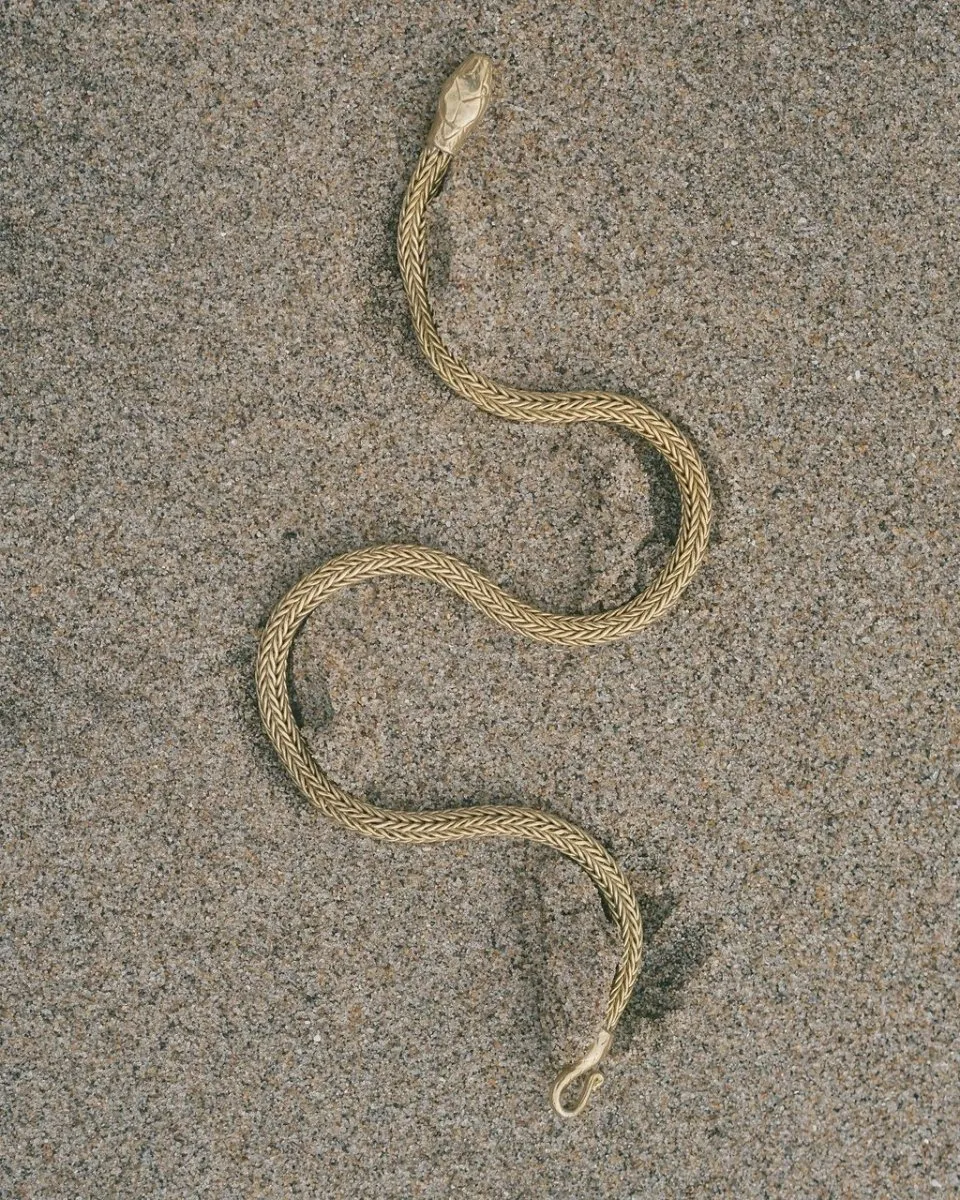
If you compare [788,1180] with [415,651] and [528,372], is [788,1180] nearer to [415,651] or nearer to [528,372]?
[415,651]

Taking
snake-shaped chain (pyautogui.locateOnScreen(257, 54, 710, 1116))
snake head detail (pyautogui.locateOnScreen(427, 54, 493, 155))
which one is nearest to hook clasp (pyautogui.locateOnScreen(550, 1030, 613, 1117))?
snake-shaped chain (pyautogui.locateOnScreen(257, 54, 710, 1116))

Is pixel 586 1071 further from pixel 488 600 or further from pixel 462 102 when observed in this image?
pixel 462 102

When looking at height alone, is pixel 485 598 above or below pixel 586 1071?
above

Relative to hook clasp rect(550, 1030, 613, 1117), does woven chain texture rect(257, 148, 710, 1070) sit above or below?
above

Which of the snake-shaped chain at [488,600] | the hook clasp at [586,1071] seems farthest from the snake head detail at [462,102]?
the hook clasp at [586,1071]

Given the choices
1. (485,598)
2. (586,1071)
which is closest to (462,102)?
(485,598)

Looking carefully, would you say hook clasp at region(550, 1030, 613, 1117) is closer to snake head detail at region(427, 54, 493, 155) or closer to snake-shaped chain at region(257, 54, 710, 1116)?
snake-shaped chain at region(257, 54, 710, 1116)
